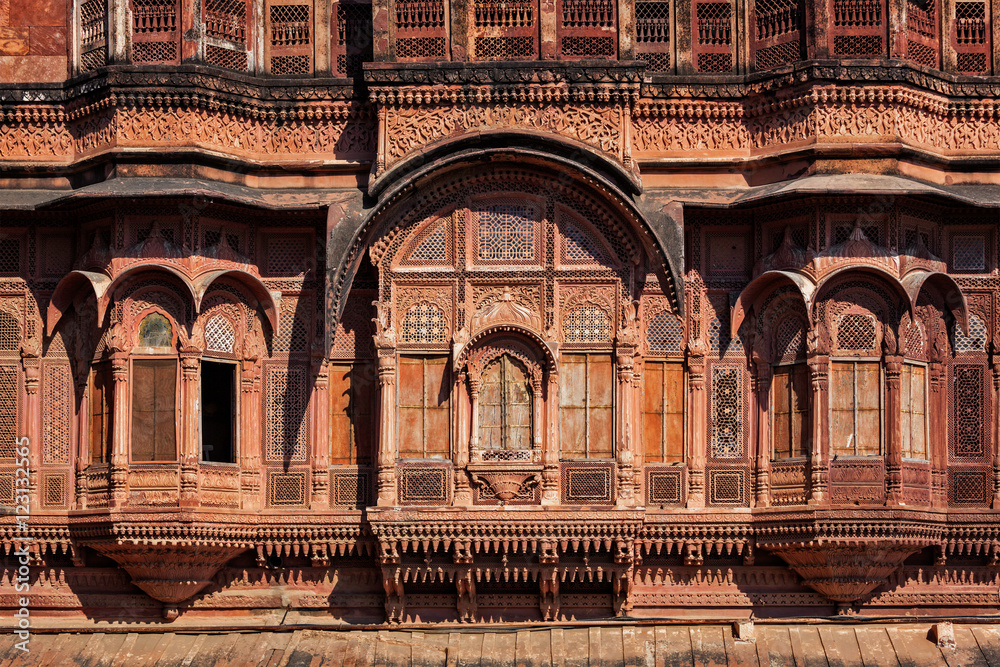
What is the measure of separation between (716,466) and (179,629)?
5.41 meters

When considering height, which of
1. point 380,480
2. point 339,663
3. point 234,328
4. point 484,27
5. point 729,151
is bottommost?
point 339,663

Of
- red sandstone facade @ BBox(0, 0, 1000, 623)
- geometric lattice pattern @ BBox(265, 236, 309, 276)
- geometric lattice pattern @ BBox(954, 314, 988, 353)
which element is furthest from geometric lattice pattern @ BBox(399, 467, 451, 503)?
geometric lattice pattern @ BBox(954, 314, 988, 353)

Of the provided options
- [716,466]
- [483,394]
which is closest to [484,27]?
[483,394]

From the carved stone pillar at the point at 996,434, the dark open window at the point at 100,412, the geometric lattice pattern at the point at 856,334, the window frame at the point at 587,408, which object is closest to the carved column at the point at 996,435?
the carved stone pillar at the point at 996,434

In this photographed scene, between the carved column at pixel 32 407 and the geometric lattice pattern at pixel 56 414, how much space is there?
0.06m

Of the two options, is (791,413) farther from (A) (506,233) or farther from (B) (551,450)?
(A) (506,233)

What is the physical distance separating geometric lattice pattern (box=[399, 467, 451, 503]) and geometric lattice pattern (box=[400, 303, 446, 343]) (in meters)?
1.25

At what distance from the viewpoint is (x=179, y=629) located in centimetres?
1905

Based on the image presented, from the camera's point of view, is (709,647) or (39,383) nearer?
(709,647)

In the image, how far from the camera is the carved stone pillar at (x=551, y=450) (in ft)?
62.0

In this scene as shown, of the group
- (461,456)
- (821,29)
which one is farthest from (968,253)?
(461,456)

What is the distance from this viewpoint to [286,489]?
1959cm

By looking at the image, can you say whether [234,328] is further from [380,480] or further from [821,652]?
[821,652]

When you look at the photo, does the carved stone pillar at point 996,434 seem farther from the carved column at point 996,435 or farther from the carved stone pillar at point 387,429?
the carved stone pillar at point 387,429
